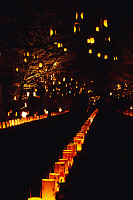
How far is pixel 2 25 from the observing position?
14.7m

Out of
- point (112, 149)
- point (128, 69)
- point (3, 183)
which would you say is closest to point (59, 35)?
point (128, 69)

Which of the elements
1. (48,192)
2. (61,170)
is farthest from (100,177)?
(48,192)

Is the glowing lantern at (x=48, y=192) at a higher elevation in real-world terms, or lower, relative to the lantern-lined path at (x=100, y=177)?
higher

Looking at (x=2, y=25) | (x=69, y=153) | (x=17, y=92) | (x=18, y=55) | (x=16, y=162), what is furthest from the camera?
(x=17, y=92)

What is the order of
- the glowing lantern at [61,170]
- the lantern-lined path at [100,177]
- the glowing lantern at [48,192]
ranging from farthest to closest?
the glowing lantern at [61,170] → the lantern-lined path at [100,177] → the glowing lantern at [48,192]

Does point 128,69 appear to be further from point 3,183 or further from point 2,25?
point 3,183

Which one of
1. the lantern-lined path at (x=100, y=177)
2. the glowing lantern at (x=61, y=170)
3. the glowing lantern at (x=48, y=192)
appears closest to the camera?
the glowing lantern at (x=48, y=192)

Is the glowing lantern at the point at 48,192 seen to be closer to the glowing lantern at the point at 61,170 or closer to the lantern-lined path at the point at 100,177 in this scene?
the lantern-lined path at the point at 100,177

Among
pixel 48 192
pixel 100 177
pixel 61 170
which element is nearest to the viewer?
pixel 48 192

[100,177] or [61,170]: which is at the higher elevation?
[61,170]


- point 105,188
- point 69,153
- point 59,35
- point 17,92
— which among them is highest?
point 59,35

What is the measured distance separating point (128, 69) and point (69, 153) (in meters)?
18.9

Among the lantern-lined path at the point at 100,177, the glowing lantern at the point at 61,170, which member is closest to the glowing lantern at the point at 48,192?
the lantern-lined path at the point at 100,177

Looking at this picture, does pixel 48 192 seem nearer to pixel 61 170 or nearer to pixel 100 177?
pixel 61 170
